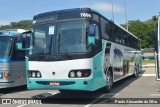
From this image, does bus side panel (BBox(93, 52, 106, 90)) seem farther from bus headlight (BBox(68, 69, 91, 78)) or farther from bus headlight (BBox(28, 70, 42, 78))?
bus headlight (BBox(28, 70, 42, 78))

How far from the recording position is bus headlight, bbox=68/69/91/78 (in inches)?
427

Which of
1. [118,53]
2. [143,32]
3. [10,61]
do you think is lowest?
[10,61]

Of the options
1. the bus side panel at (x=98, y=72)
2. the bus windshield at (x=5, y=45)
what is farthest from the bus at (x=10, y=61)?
the bus side panel at (x=98, y=72)

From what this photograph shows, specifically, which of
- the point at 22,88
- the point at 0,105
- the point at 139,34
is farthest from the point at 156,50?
the point at 139,34

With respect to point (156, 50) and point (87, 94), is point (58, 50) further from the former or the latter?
point (156, 50)

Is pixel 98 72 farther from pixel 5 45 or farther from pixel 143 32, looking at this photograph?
pixel 143 32

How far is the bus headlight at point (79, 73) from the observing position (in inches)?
427

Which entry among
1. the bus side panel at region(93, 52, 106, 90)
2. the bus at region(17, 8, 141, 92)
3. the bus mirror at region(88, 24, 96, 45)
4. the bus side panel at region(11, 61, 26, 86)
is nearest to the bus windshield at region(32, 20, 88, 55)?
the bus at region(17, 8, 141, 92)

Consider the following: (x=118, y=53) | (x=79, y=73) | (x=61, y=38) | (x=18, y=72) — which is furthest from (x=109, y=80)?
(x=18, y=72)

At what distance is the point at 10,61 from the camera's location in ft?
49.3

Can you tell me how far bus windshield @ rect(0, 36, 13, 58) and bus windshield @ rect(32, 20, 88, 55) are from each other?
12.5ft

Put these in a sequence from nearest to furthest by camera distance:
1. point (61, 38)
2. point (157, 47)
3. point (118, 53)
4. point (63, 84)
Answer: point (63, 84) < point (61, 38) < point (157, 47) < point (118, 53)

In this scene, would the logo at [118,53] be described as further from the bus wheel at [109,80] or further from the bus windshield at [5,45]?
the bus windshield at [5,45]

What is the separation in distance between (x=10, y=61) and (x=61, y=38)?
15.5 ft
